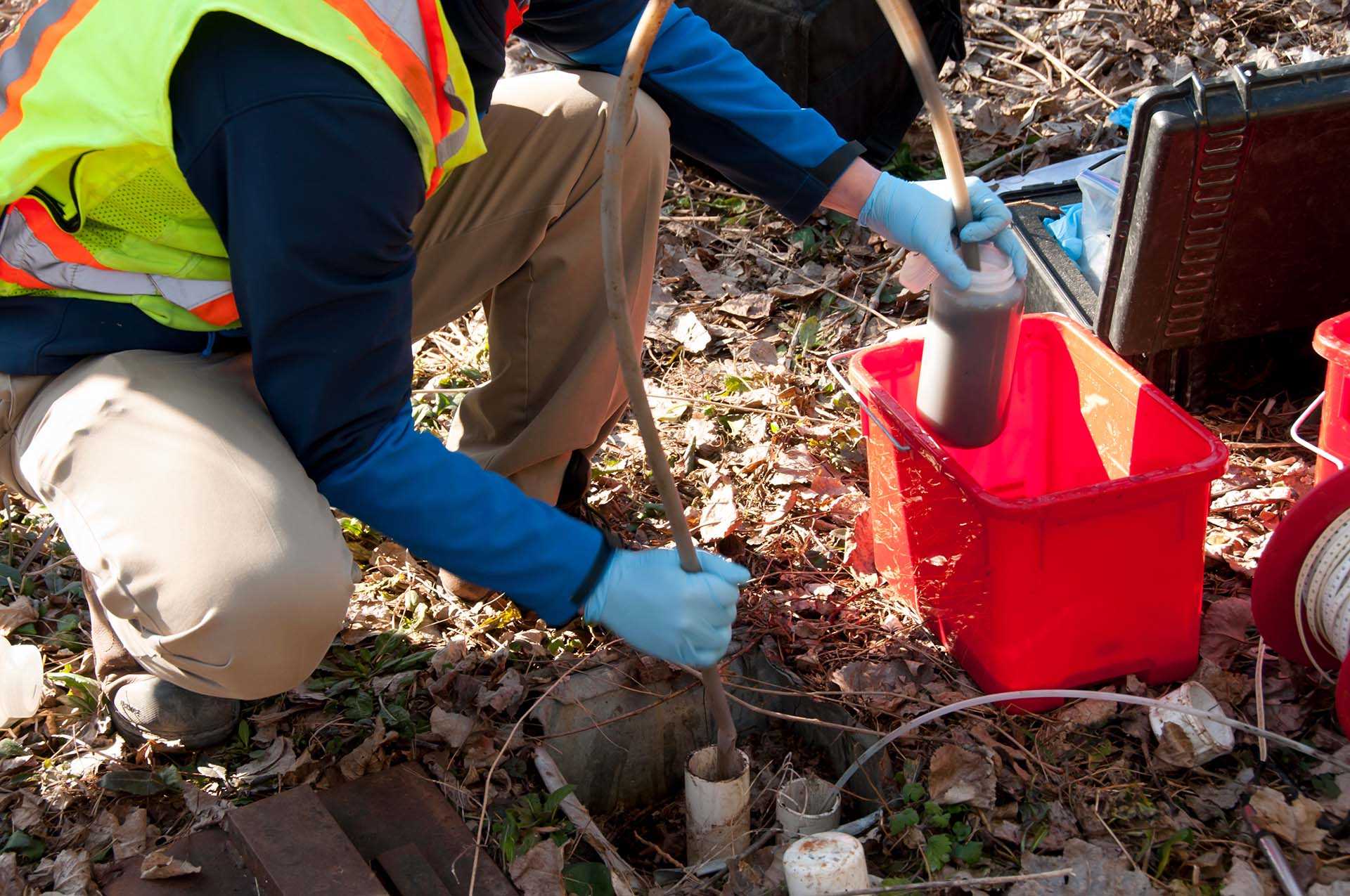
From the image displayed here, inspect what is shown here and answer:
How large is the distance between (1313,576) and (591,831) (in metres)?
1.29

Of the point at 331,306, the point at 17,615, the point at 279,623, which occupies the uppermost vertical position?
the point at 331,306

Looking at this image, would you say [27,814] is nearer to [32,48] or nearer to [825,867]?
[32,48]

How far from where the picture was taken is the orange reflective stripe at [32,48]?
65.0 inches

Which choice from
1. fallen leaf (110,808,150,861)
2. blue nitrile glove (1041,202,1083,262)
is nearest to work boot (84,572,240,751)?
fallen leaf (110,808,150,861)

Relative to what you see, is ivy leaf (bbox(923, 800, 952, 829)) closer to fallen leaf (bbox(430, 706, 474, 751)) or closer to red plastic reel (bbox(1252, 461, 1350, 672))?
red plastic reel (bbox(1252, 461, 1350, 672))

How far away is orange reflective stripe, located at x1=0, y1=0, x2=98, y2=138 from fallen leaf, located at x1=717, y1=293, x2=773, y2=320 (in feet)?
7.09

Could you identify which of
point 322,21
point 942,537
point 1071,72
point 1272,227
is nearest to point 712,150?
point 942,537

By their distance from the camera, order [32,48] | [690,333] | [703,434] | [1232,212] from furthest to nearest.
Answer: [690,333] < [703,434] < [1232,212] < [32,48]

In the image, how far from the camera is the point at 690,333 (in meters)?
3.49

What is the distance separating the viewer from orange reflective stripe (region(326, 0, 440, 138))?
152 cm

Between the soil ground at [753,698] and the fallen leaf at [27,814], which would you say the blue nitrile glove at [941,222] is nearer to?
the soil ground at [753,698]

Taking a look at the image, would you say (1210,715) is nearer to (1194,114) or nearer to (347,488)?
→ (1194,114)

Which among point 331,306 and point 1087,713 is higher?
Answer: point 331,306

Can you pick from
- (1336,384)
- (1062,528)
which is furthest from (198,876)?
(1336,384)
